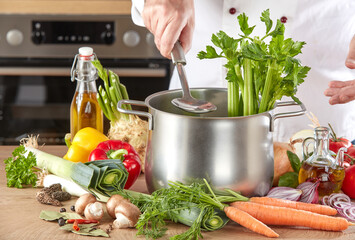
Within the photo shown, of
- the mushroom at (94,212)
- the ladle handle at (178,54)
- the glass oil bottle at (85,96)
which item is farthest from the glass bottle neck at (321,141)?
the glass oil bottle at (85,96)

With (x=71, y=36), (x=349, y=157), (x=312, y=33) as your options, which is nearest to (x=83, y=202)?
(x=349, y=157)

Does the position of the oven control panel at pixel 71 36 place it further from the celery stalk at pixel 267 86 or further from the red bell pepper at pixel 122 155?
the celery stalk at pixel 267 86

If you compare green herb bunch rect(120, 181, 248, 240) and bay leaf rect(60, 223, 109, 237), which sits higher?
green herb bunch rect(120, 181, 248, 240)

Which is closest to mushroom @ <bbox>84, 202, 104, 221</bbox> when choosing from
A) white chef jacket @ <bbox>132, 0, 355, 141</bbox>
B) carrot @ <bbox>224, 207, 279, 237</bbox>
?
carrot @ <bbox>224, 207, 279, 237</bbox>

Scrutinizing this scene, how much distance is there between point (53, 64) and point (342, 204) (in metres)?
1.83

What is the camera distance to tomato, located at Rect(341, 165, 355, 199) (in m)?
1.20

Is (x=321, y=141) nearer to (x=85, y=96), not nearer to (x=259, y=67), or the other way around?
(x=259, y=67)

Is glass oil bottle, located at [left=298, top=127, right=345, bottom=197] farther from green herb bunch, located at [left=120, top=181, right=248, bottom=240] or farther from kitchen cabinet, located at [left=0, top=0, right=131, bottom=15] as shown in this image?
kitchen cabinet, located at [left=0, top=0, right=131, bottom=15]

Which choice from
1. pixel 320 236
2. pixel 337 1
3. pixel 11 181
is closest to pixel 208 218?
pixel 320 236

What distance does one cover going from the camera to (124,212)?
103 centimetres

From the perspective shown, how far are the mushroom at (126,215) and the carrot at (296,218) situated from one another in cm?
23

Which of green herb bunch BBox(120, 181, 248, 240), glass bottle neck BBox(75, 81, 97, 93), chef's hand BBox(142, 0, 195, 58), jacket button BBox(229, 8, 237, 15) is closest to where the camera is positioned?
green herb bunch BBox(120, 181, 248, 240)

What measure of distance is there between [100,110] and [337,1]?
91 centimetres

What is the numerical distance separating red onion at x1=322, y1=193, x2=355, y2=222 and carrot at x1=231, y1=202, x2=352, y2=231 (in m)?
0.06
